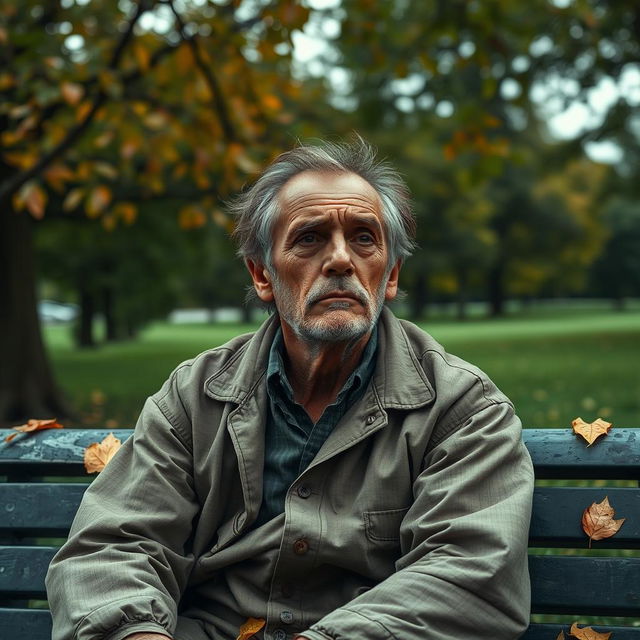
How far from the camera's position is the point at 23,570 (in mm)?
2803

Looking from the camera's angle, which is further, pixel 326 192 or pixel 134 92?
pixel 134 92

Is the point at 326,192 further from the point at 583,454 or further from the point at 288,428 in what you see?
the point at 583,454

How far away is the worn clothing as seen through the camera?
227cm

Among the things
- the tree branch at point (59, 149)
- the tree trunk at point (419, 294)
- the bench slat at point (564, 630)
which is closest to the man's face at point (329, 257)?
the bench slat at point (564, 630)

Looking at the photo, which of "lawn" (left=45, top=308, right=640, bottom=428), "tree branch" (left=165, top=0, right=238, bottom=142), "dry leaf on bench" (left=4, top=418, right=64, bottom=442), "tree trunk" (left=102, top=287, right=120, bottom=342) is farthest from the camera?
"tree trunk" (left=102, top=287, right=120, bottom=342)

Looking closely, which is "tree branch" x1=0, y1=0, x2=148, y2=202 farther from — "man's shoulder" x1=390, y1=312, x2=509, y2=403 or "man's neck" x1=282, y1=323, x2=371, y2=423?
"man's shoulder" x1=390, y1=312, x2=509, y2=403

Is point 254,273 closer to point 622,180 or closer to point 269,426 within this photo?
point 269,426

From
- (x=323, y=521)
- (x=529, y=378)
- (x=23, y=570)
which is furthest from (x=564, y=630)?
(x=529, y=378)

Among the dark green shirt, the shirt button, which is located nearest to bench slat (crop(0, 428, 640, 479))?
the dark green shirt

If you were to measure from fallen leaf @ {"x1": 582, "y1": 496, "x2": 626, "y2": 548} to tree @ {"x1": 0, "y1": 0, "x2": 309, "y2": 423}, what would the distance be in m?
4.76

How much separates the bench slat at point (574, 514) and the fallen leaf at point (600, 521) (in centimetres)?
1

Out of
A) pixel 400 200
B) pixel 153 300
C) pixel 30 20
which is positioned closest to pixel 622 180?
pixel 153 300

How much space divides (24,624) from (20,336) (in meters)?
9.11

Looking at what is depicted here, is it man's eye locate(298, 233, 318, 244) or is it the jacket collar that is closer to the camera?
the jacket collar
